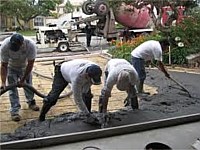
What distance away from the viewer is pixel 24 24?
5.26 feet

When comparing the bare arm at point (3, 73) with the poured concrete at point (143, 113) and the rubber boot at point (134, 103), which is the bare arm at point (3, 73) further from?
the rubber boot at point (134, 103)

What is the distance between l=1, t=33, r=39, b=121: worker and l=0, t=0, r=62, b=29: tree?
2.07 ft

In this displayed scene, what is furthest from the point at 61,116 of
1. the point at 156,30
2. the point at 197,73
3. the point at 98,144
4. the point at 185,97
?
the point at 156,30

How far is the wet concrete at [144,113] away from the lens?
2.02m

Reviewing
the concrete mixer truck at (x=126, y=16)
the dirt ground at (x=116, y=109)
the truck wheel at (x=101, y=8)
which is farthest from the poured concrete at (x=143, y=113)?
the truck wheel at (x=101, y=8)

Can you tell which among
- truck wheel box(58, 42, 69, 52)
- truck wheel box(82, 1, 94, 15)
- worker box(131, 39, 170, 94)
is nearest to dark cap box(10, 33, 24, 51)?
truck wheel box(82, 1, 94, 15)

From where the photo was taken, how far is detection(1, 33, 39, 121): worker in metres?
2.32

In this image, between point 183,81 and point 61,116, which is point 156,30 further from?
point 61,116

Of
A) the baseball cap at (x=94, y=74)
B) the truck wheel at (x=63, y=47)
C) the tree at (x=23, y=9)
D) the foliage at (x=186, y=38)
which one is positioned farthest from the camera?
the foliage at (x=186, y=38)

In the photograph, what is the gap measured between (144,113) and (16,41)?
0.99 meters

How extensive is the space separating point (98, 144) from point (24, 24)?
68 cm

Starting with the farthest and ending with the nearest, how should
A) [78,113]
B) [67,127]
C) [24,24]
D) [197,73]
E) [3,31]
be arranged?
[197,73], [78,113], [67,127], [3,31], [24,24]

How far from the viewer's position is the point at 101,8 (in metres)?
2.64

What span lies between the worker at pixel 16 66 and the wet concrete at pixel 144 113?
1.00 ft
